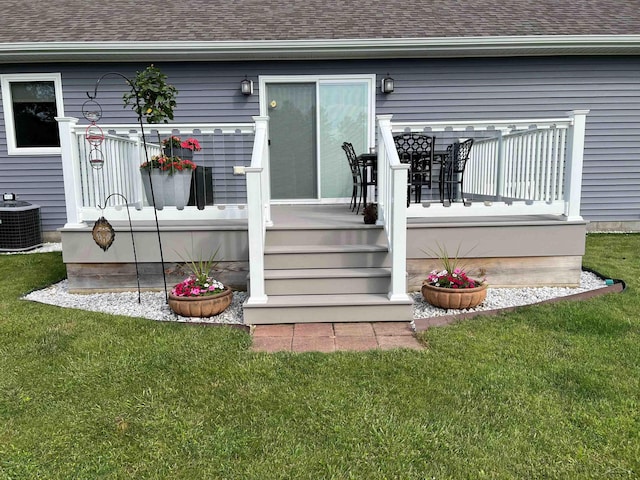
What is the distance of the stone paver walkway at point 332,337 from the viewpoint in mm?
3029

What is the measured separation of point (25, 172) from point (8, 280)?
276 cm

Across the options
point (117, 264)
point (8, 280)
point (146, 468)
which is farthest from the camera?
point (8, 280)

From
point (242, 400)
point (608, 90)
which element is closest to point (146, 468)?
point (242, 400)

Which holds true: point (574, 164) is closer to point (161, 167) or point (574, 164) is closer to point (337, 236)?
point (337, 236)

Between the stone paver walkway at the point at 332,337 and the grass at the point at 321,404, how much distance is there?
0.15 m

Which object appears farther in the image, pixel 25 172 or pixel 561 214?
pixel 25 172

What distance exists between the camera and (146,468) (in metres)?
1.85

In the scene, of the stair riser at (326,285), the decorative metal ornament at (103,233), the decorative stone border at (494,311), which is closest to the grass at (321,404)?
the decorative stone border at (494,311)

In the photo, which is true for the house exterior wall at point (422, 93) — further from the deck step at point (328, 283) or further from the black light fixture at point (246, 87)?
the deck step at point (328, 283)

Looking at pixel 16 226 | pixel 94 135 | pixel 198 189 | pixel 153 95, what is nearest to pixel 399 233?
pixel 198 189

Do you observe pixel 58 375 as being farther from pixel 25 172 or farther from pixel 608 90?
pixel 608 90

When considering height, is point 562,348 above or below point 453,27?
below

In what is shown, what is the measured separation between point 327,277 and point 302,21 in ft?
16.3

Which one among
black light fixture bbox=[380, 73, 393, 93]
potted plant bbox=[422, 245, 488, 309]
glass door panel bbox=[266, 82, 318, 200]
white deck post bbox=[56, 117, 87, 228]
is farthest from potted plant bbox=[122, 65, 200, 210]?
black light fixture bbox=[380, 73, 393, 93]
